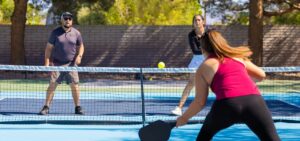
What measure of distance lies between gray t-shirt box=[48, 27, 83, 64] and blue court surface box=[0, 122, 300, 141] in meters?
1.44

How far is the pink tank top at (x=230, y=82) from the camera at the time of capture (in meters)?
4.87

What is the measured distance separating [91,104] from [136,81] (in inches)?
264

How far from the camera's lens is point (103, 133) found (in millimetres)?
8828

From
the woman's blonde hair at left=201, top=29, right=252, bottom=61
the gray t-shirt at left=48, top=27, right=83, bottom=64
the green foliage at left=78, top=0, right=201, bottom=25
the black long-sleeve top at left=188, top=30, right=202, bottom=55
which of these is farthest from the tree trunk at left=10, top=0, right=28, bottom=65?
the woman's blonde hair at left=201, top=29, right=252, bottom=61

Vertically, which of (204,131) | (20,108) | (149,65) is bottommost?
(149,65)

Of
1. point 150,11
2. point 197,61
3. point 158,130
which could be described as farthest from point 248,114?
point 150,11

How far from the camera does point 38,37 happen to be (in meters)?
27.0

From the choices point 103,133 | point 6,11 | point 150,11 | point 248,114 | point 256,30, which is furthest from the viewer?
point 6,11

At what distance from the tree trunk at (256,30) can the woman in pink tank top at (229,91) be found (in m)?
18.7

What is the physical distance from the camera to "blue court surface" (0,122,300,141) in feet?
27.4

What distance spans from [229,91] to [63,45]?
5942mm

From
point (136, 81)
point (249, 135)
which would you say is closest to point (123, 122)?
point (249, 135)

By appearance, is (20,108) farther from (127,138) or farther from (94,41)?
(94,41)

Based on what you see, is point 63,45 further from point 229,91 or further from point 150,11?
point 150,11
